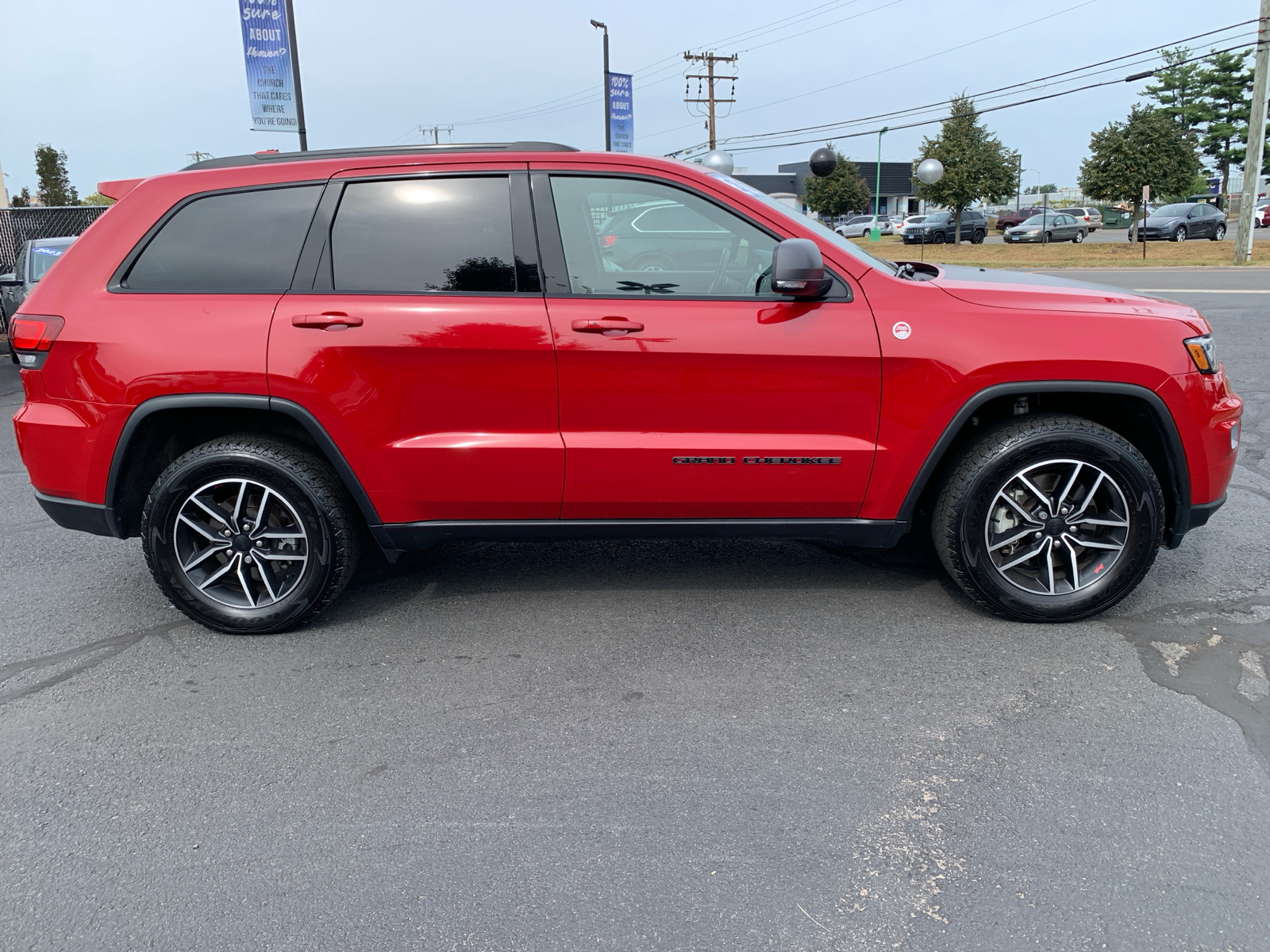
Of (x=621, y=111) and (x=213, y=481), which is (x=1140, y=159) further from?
(x=213, y=481)

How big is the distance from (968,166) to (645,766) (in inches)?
1534

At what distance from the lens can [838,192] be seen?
194 ft

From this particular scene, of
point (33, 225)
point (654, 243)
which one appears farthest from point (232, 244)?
point (33, 225)

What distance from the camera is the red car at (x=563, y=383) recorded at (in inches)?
140

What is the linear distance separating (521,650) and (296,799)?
3.62 feet

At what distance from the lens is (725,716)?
3176 millimetres

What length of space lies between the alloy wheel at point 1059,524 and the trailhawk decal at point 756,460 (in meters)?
0.70

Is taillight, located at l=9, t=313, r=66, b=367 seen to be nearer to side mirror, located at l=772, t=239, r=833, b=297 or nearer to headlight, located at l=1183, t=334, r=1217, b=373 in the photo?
side mirror, located at l=772, t=239, r=833, b=297

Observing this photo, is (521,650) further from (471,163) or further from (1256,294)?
(1256,294)

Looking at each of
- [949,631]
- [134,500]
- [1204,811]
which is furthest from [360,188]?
[1204,811]

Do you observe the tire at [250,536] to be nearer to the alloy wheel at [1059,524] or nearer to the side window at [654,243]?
the side window at [654,243]

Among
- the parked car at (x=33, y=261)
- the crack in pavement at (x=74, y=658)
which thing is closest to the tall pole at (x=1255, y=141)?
the parked car at (x=33, y=261)

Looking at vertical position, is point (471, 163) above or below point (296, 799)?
above

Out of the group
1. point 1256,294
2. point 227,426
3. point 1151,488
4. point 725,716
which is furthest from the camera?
point 1256,294
